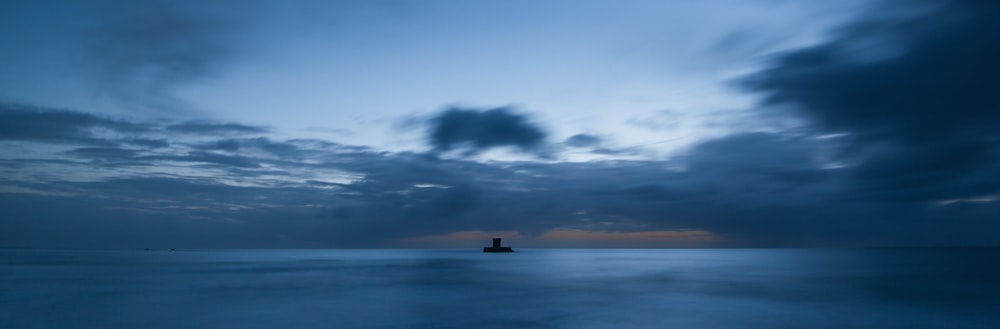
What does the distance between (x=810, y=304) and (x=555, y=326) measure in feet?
61.3

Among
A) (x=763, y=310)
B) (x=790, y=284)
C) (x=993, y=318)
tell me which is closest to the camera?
(x=993, y=318)

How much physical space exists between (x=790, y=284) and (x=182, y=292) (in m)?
48.6

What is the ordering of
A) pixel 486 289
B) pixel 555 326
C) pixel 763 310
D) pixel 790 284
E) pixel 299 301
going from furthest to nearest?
pixel 790 284
pixel 486 289
pixel 299 301
pixel 763 310
pixel 555 326

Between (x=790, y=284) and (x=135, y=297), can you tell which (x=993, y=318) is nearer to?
(x=790, y=284)

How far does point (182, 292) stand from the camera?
1581 inches

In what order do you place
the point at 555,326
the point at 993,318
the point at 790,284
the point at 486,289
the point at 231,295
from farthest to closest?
the point at 790,284 < the point at 486,289 < the point at 231,295 < the point at 993,318 < the point at 555,326

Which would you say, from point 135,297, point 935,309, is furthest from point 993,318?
point 135,297

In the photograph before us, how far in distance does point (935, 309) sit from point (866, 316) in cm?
731

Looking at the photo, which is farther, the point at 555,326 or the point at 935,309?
the point at 935,309

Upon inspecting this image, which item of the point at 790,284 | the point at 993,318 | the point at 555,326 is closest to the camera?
the point at 555,326

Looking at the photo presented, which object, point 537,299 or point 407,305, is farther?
point 537,299

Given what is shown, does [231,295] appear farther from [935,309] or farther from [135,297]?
[935,309]

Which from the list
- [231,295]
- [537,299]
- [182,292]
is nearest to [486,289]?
[537,299]

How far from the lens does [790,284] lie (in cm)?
5100
